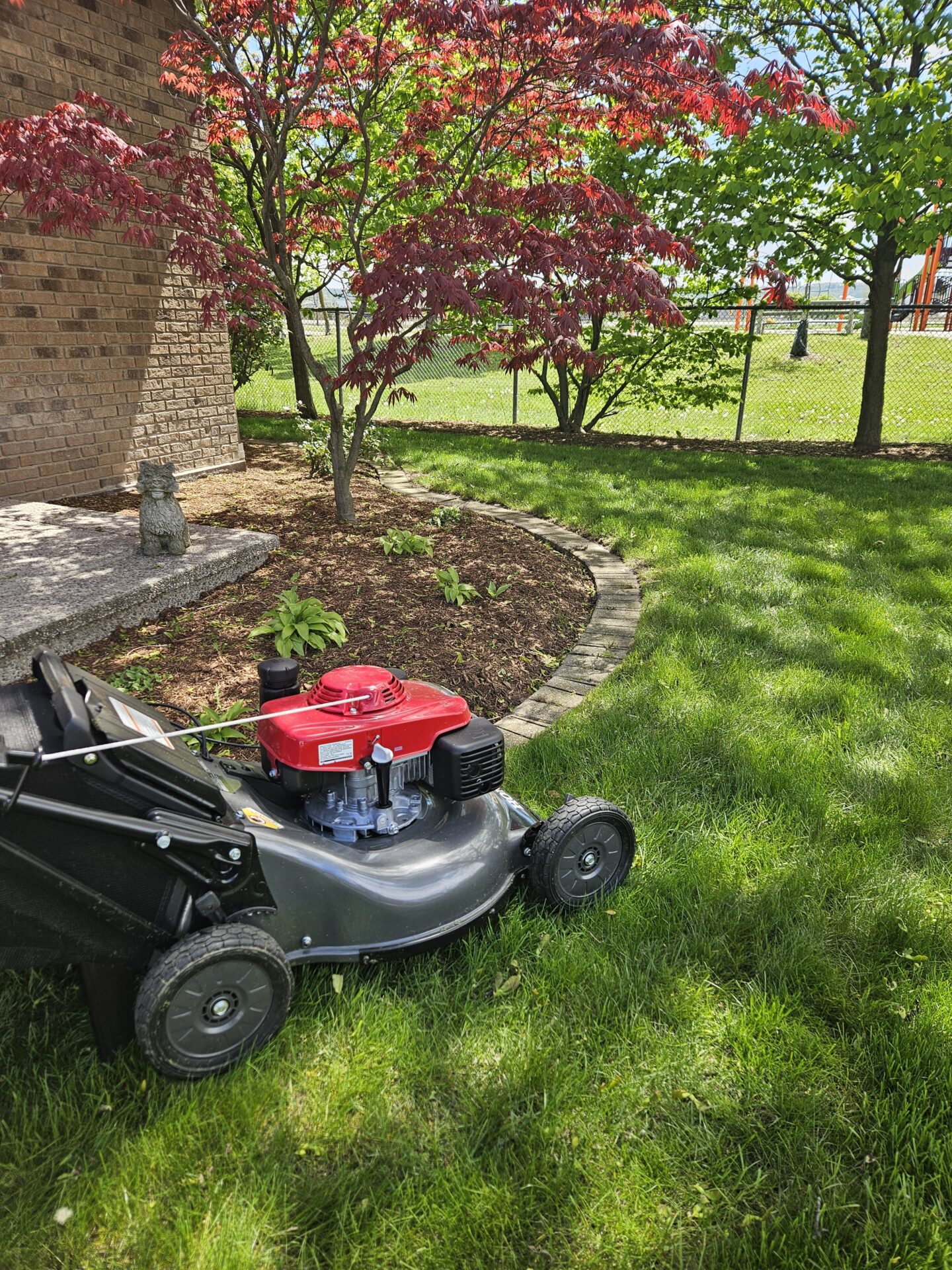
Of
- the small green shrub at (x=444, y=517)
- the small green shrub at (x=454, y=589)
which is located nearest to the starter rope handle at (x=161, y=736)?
the small green shrub at (x=454, y=589)

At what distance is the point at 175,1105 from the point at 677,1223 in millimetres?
1007

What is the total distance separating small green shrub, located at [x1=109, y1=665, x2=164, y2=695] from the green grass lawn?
7.36 metres

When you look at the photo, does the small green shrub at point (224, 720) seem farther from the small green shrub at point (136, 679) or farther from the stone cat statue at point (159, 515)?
the stone cat statue at point (159, 515)

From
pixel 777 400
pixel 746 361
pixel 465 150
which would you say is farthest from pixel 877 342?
pixel 465 150

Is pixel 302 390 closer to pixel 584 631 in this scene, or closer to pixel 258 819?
pixel 584 631

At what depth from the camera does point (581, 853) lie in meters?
2.22

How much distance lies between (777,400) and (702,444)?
5.56 m

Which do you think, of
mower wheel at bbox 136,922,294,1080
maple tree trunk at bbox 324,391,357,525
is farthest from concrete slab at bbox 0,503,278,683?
mower wheel at bbox 136,922,294,1080

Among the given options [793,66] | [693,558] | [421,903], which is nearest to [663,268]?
[793,66]

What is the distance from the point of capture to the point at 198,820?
1676mm

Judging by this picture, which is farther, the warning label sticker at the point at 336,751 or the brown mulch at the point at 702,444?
the brown mulch at the point at 702,444

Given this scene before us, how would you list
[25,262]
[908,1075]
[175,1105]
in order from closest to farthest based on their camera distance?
[175,1105] < [908,1075] < [25,262]

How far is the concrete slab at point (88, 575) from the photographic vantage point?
144 inches

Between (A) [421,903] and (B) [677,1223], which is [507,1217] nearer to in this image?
(B) [677,1223]
